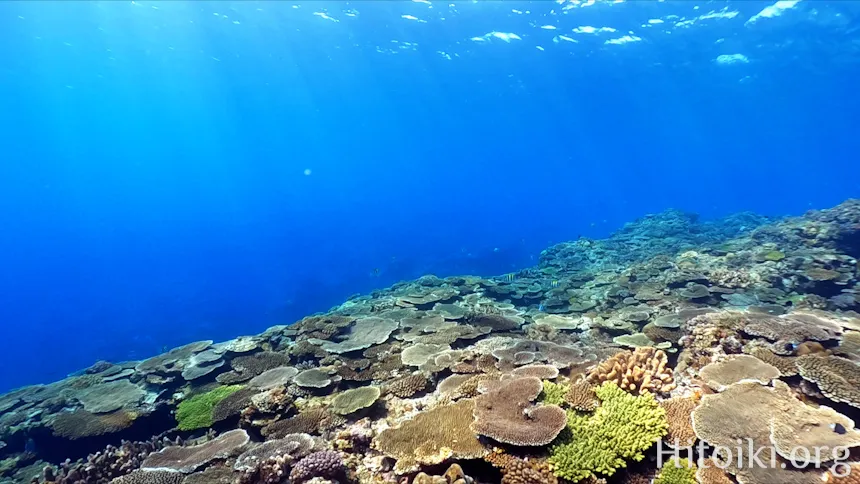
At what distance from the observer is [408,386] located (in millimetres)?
7230

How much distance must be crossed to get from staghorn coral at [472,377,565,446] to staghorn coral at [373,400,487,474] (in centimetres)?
21

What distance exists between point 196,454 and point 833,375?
9.22 metres

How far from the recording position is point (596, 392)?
5.59 metres

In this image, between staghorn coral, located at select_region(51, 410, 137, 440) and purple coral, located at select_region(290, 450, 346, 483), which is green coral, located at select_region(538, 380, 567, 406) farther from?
staghorn coral, located at select_region(51, 410, 137, 440)

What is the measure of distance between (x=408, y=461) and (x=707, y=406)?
12.4 ft

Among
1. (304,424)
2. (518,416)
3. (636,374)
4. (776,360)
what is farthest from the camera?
(304,424)

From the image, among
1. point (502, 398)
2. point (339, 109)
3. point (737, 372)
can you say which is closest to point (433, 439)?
point (502, 398)

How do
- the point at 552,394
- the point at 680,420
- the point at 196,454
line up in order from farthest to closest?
the point at 196,454 < the point at 552,394 < the point at 680,420

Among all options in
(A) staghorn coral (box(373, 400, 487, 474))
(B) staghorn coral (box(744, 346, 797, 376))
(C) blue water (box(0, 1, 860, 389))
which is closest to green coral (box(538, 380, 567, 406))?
(A) staghorn coral (box(373, 400, 487, 474))

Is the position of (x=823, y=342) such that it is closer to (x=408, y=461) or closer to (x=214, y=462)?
(x=408, y=461)

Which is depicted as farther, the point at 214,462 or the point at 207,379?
the point at 207,379

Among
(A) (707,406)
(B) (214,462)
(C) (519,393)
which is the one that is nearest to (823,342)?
(A) (707,406)

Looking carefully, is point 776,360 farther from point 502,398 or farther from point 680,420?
point 502,398

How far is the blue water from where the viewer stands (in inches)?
1417
